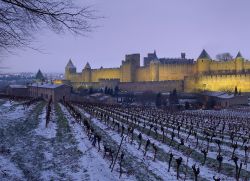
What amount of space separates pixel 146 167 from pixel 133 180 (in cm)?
147

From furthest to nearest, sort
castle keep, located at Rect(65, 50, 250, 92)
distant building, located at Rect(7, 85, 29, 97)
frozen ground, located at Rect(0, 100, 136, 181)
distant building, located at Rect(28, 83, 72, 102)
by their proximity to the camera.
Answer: castle keep, located at Rect(65, 50, 250, 92)
distant building, located at Rect(7, 85, 29, 97)
distant building, located at Rect(28, 83, 72, 102)
frozen ground, located at Rect(0, 100, 136, 181)

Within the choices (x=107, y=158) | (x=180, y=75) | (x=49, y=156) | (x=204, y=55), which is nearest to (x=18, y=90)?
(x=180, y=75)

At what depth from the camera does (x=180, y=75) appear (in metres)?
98.9

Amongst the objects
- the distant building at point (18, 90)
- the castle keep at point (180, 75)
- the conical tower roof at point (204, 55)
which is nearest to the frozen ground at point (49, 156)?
the distant building at point (18, 90)

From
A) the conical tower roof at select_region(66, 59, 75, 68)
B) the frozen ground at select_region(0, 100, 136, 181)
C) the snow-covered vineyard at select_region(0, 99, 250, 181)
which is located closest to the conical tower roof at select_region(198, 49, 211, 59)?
the conical tower roof at select_region(66, 59, 75, 68)

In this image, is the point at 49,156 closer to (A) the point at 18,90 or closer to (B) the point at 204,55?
(A) the point at 18,90

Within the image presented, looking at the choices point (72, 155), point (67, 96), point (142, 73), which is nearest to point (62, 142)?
point (72, 155)

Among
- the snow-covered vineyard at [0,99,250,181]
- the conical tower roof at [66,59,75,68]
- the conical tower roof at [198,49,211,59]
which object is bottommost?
the snow-covered vineyard at [0,99,250,181]

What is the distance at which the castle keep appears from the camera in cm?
8212

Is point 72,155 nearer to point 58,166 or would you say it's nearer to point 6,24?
point 58,166

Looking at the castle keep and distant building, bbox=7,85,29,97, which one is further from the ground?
the castle keep

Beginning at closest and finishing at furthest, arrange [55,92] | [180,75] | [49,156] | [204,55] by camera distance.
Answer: [49,156] < [55,92] < [204,55] < [180,75]

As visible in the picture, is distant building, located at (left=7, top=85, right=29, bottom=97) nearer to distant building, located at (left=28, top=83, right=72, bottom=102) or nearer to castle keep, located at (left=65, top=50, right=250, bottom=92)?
distant building, located at (left=28, top=83, right=72, bottom=102)

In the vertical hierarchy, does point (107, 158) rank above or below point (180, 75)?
below
